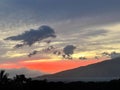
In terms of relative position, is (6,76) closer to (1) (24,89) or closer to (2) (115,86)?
(1) (24,89)

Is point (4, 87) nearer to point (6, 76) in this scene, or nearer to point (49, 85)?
point (6, 76)

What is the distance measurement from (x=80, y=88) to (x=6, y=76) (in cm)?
2340

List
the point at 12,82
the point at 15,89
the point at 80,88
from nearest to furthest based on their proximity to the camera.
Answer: the point at 15,89
the point at 12,82
the point at 80,88

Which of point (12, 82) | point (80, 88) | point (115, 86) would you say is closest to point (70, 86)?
point (80, 88)


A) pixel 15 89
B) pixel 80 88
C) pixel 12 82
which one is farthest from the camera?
pixel 80 88

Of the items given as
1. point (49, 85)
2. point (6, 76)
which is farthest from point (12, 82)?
point (49, 85)

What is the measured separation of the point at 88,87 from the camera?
137875mm

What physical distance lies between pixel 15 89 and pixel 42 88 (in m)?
10.7

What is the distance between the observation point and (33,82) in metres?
125

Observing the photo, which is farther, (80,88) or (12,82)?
(80,88)

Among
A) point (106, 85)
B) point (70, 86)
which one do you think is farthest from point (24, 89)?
point (106, 85)

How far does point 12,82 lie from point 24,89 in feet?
21.6

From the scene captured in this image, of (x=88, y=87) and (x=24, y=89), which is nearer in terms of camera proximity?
(x=24, y=89)

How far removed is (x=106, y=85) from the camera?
465 feet
